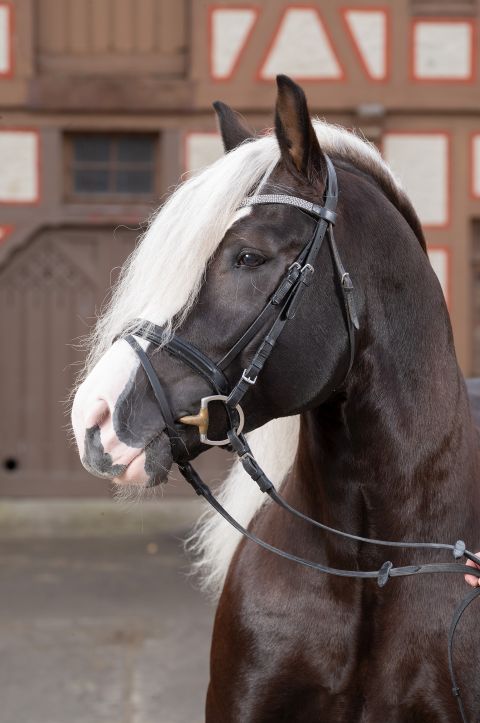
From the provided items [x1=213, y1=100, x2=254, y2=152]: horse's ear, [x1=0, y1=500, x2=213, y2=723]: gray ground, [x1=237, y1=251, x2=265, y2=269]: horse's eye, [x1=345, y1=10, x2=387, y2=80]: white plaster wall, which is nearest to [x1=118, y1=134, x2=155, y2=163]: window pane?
→ [x1=345, y1=10, x2=387, y2=80]: white plaster wall

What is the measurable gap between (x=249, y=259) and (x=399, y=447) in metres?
0.50

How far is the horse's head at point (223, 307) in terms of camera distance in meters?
1.79

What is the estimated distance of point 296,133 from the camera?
1888mm

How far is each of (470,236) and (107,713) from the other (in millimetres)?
4908

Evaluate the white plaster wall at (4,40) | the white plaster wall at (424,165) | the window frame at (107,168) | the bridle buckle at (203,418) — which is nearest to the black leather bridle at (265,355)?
the bridle buckle at (203,418)

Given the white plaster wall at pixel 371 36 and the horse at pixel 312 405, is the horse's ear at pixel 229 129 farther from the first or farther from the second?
the white plaster wall at pixel 371 36

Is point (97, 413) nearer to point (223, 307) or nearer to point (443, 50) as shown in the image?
point (223, 307)

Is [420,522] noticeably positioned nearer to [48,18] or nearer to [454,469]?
[454,469]

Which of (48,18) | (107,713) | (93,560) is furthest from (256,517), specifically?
(48,18)

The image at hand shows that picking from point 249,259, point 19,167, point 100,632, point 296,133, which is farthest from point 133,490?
point 19,167

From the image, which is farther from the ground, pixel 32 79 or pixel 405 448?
pixel 32 79

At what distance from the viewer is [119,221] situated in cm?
756

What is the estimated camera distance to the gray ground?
4.08m

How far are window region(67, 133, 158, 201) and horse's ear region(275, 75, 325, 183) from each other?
5881 millimetres
